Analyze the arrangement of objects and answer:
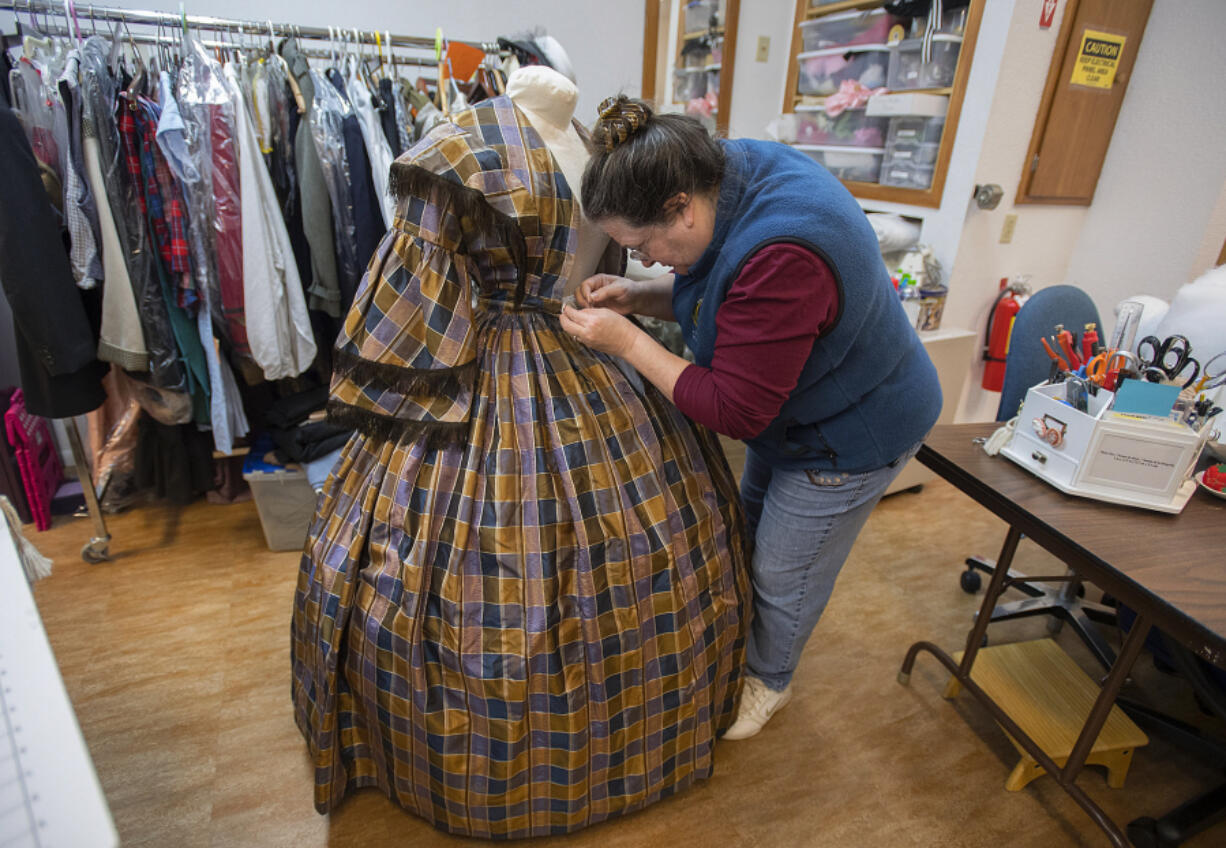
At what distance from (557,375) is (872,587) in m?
1.36

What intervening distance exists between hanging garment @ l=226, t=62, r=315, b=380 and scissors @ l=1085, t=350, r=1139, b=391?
1916 mm

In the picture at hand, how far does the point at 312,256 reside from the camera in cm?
190

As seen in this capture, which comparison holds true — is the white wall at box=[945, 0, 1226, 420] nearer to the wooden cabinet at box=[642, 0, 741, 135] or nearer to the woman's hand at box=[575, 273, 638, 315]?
the wooden cabinet at box=[642, 0, 741, 135]

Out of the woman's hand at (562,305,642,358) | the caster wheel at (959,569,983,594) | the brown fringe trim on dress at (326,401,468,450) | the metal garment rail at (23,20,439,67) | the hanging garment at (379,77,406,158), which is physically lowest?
the caster wheel at (959,569,983,594)

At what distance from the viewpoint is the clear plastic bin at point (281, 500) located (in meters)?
2.04

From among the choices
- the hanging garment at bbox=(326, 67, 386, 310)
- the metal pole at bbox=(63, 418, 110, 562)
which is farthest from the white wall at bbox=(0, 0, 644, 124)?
the metal pole at bbox=(63, 418, 110, 562)

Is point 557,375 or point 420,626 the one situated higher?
point 557,375

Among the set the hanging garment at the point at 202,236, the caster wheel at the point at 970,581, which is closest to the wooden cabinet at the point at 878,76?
the caster wheel at the point at 970,581

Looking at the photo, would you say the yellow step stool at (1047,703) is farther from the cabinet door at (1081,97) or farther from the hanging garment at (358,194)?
the hanging garment at (358,194)

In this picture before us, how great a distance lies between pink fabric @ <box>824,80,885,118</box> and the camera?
2.42m

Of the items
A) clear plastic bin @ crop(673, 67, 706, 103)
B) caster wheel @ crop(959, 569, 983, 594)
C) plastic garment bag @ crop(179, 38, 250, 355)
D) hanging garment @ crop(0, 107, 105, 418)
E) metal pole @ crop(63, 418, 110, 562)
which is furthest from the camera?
clear plastic bin @ crop(673, 67, 706, 103)

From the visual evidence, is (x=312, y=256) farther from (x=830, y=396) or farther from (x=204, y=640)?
(x=830, y=396)

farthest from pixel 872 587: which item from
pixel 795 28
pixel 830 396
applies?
pixel 795 28

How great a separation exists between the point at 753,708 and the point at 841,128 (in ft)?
7.06
